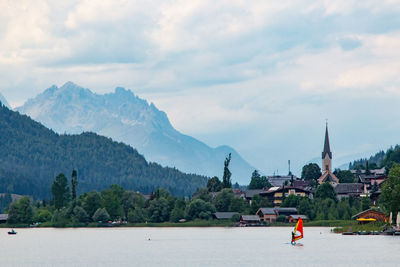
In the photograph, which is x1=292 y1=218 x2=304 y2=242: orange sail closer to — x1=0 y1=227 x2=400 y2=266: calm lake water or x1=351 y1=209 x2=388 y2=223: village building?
x1=0 y1=227 x2=400 y2=266: calm lake water

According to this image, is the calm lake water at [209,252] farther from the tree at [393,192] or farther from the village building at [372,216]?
the village building at [372,216]

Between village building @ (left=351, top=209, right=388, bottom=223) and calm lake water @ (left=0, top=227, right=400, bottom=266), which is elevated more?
village building @ (left=351, top=209, right=388, bottom=223)

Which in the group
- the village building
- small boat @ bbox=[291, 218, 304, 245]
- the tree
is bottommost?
small boat @ bbox=[291, 218, 304, 245]

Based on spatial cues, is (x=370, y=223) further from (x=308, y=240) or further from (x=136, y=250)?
(x=136, y=250)

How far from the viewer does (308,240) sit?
452 ft

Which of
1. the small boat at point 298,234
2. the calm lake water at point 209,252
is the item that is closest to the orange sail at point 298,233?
the small boat at point 298,234

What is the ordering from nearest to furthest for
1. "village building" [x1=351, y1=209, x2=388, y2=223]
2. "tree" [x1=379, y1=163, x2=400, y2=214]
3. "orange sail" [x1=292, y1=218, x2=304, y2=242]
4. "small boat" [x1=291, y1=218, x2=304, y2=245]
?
"small boat" [x1=291, y1=218, x2=304, y2=245], "orange sail" [x1=292, y1=218, x2=304, y2=242], "tree" [x1=379, y1=163, x2=400, y2=214], "village building" [x1=351, y1=209, x2=388, y2=223]

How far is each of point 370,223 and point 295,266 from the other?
284 feet

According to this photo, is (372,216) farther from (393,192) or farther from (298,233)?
(298,233)

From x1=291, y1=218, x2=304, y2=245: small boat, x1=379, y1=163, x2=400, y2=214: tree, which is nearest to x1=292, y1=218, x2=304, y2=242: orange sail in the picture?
x1=291, y1=218, x2=304, y2=245: small boat

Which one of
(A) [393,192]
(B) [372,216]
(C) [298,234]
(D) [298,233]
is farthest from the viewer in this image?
(B) [372,216]

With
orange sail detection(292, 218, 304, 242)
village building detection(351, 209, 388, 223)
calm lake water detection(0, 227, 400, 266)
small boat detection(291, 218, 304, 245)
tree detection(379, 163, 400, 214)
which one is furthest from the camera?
village building detection(351, 209, 388, 223)

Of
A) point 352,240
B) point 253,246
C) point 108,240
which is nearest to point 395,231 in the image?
point 352,240

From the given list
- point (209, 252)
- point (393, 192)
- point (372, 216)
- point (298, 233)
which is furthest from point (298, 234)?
point (372, 216)
